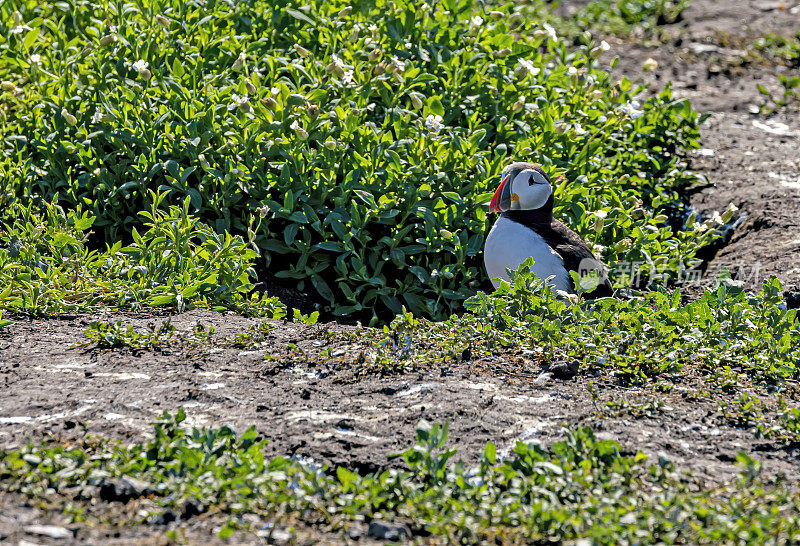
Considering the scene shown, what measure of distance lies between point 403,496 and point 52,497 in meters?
1.10

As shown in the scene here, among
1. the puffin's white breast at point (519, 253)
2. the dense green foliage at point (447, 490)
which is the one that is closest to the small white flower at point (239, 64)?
the puffin's white breast at point (519, 253)

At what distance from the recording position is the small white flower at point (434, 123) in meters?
5.47

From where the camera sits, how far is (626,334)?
4129 millimetres

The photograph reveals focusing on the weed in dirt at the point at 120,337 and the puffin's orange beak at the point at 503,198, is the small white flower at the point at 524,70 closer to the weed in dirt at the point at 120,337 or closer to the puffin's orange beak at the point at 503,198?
the puffin's orange beak at the point at 503,198

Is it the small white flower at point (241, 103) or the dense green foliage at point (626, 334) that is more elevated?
the small white flower at point (241, 103)

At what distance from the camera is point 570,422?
3.48 meters

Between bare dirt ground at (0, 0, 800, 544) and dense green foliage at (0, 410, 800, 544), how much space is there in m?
0.12

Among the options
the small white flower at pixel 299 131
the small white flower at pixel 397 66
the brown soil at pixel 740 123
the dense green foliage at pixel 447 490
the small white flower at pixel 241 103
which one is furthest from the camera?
the brown soil at pixel 740 123

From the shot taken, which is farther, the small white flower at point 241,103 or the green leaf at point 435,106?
the green leaf at point 435,106

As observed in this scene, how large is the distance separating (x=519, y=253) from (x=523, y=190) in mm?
365

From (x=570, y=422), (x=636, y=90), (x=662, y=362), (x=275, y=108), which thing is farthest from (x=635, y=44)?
(x=570, y=422)

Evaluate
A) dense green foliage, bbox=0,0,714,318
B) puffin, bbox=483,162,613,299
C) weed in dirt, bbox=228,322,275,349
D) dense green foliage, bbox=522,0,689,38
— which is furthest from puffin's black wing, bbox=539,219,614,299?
dense green foliage, bbox=522,0,689,38

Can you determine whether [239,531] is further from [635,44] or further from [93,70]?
[635,44]

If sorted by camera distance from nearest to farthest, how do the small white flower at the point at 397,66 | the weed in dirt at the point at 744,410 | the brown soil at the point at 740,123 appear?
the weed in dirt at the point at 744,410 < the small white flower at the point at 397,66 < the brown soil at the point at 740,123
